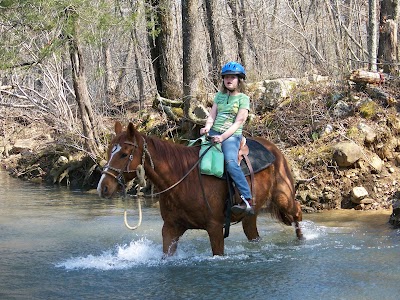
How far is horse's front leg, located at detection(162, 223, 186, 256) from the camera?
749cm

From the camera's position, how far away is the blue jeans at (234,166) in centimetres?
752

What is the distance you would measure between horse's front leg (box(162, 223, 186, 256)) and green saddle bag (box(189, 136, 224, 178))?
0.80 meters

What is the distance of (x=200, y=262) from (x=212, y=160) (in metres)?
1.33

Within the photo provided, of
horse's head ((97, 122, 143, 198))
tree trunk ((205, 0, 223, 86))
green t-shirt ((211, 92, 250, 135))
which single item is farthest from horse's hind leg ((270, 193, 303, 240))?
tree trunk ((205, 0, 223, 86))

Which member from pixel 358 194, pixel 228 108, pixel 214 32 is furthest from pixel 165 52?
pixel 228 108

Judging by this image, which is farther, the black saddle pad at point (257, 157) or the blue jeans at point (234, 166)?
the black saddle pad at point (257, 157)

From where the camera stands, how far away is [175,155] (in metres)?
7.63

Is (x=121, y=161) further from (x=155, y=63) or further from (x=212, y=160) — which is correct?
(x=155, y=63)

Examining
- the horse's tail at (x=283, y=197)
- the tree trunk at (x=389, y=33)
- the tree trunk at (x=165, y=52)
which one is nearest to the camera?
the horse's tail at (x=283, y=197)

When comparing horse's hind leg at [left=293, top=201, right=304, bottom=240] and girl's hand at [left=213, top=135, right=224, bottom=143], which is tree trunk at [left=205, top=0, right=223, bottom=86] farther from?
girl's hand at [left=213, top=135, right=224, bottom=143]

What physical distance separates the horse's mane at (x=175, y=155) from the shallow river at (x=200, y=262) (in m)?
1.17

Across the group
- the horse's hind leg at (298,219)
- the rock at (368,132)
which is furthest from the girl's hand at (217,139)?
the rock at (368,132)

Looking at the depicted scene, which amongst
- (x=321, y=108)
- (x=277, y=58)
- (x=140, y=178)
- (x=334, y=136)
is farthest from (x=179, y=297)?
(x=277, y=58)

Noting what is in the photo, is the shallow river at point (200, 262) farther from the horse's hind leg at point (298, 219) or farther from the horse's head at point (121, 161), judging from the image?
the horse's head at point (121, 161)
